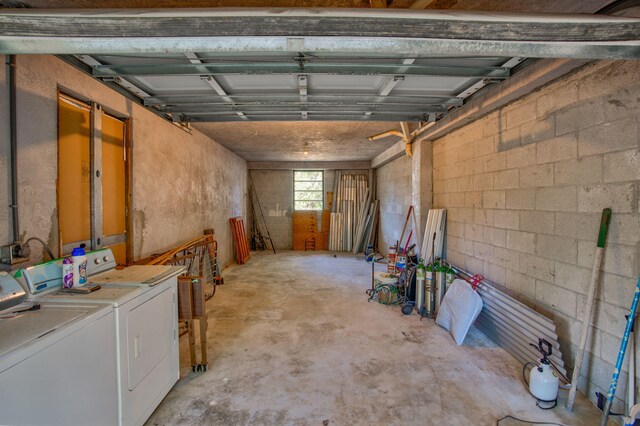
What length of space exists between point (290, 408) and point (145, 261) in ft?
7.07

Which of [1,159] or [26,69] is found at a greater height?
[26,69]

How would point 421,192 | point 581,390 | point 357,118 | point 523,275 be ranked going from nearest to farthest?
point 581,390
point 523,275
point 357,118
point 421,192

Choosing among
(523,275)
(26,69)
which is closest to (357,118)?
(523,275)

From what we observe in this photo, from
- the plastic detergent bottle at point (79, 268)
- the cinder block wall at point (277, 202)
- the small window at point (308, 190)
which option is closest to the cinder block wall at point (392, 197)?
the small window at point (308, 190)

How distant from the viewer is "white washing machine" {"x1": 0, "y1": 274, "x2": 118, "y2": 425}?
101 cm

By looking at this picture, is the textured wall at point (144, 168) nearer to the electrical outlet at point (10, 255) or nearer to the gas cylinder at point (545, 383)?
the electrical outlet at point (10, 255)

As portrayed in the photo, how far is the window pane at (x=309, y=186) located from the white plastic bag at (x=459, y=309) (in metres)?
5.99

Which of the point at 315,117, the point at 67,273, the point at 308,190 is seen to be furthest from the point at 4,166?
the point at 308,190

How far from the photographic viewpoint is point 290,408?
1879 millimetres

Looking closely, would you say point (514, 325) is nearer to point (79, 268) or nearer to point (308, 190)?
point (79, 268)

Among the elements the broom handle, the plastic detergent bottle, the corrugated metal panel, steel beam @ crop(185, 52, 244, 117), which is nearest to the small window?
steel beam @ crop(185, 52, 244, 117)

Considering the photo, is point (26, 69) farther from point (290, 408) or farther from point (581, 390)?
point (581, 390)

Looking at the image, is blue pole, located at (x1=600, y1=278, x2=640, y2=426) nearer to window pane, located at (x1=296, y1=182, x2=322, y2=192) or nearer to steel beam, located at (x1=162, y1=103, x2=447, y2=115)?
steel beam, located at (x1=162, y1=103, x2=447, y2=115)

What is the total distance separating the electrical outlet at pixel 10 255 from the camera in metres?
1.59
